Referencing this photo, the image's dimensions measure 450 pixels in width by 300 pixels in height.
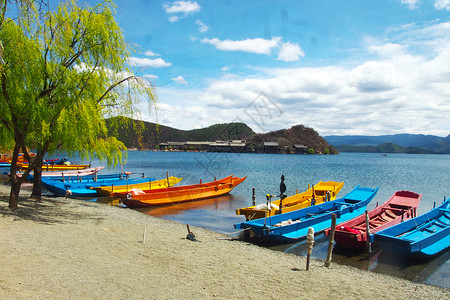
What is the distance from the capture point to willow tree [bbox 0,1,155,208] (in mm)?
11531

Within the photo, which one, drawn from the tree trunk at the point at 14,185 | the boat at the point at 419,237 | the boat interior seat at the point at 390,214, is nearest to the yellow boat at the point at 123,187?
the tree trunk at the point at 14,185

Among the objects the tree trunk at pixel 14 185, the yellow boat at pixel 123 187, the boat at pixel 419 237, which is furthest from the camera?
the yellow boat at pixel 123 187

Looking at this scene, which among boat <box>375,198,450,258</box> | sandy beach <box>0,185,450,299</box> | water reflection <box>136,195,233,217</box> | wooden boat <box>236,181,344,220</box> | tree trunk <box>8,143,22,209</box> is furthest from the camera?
water reflection <box>136,195,233,217</box>

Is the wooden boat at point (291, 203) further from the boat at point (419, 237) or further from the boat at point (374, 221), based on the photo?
the boat at point (419, 237)

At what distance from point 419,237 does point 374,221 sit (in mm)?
2287

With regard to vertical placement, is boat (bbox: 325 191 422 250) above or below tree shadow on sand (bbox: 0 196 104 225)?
below

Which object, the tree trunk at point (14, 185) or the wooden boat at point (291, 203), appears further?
the wooden boat at point (291, 203)

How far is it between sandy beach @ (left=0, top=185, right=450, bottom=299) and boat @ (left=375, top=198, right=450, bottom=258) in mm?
1959

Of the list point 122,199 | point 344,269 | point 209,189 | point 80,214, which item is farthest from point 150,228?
point 209,189

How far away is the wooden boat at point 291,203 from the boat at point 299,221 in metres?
0.68

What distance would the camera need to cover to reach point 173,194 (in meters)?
23.4

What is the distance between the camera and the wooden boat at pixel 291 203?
600 inches

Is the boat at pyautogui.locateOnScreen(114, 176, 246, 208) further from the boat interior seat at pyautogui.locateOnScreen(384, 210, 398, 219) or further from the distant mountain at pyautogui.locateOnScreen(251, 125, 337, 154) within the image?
the distant mountain at pyautogui.locateOnScreen(251, 125, 337, 154)

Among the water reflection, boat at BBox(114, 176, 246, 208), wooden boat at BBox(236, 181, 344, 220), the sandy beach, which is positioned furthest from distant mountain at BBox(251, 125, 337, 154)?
the sandy beach
